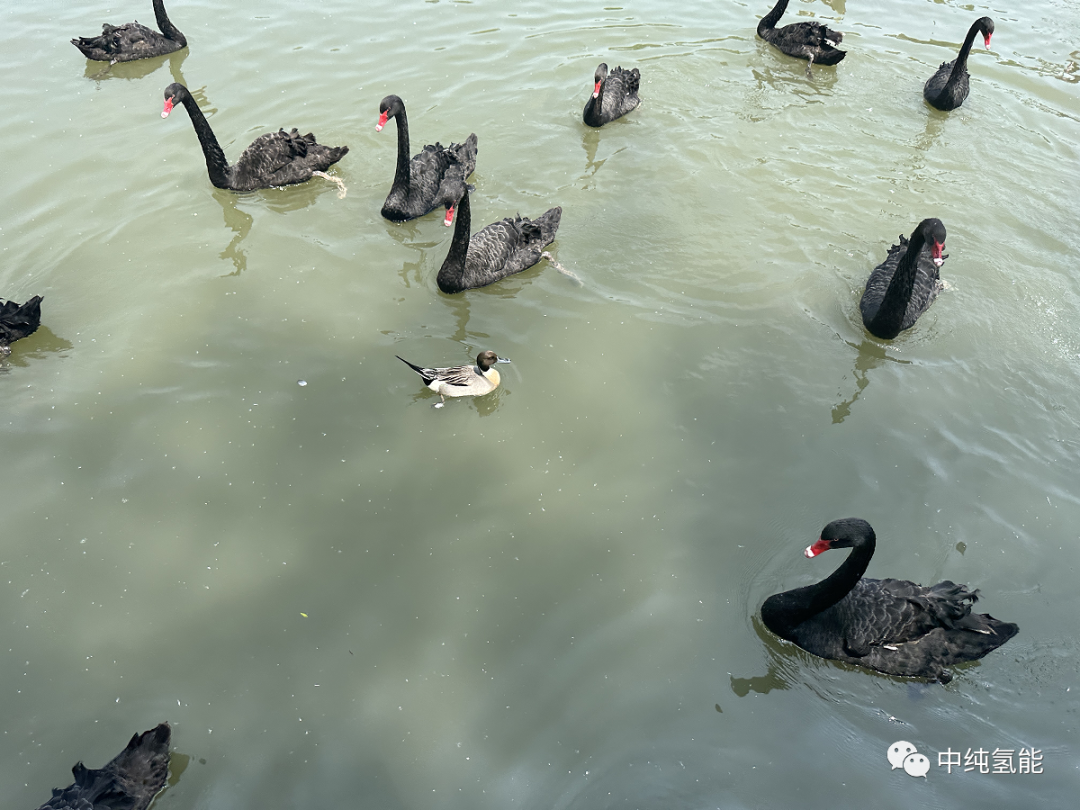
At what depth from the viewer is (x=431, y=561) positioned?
5449mm

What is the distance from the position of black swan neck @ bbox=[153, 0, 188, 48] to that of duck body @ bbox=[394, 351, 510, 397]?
820cm

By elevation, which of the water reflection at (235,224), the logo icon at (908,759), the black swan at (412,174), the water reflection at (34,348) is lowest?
the logo icon at (908,759)

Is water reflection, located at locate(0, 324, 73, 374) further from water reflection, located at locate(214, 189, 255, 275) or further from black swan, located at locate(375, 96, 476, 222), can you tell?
black swan, located at locate(375, 96, 476, 222)

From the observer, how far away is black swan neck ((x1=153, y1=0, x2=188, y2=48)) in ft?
36.4

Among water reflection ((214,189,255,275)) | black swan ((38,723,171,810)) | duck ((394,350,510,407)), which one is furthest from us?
water reflection ((214,189,255,275))

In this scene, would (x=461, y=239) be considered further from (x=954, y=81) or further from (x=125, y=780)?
(x=954, y=81)

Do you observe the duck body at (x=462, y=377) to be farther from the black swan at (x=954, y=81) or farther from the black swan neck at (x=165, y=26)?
the black swan neck at (x=165, y=26)

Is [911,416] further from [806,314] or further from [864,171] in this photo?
[864,171]

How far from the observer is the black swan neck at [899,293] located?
675 centimetres

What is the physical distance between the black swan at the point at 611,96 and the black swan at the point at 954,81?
4.10 meters

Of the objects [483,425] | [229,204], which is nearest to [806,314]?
[483,425]

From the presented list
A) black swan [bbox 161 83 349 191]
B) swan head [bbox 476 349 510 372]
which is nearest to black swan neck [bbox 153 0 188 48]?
black swan [bbox 161 83 349 191]

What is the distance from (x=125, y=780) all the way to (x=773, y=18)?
12.8 metres

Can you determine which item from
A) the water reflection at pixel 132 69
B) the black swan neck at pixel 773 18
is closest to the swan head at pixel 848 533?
the black swan neck at pixel 773 18
